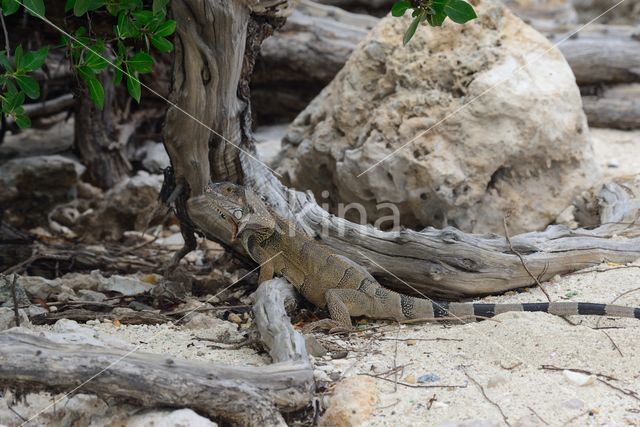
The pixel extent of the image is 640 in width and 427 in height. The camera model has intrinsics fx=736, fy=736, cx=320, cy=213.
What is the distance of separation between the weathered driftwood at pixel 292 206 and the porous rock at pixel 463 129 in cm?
110

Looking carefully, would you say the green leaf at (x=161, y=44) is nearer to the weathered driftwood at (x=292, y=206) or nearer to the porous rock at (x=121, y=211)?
the weathered driftwood at (x=292, y=206)

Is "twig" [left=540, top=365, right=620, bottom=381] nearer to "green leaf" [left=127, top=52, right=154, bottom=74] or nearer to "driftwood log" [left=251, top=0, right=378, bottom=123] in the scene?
"green leaf" [left=127, top=52, right=154, bottom=74]

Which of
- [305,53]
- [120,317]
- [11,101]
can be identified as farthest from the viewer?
[305,53]

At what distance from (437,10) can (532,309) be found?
1979 mm

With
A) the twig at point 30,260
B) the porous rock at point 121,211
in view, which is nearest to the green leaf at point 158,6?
the twig at point 30,260

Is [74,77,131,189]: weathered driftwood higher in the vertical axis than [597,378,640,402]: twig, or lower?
lower

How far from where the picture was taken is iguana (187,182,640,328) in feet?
15.9

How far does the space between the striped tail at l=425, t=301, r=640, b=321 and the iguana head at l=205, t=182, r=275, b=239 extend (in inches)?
51.8

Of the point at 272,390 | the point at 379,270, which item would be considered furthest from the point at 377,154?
the point at 272,390

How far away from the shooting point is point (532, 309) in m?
4.70

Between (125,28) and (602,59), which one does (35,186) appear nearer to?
(125,28)

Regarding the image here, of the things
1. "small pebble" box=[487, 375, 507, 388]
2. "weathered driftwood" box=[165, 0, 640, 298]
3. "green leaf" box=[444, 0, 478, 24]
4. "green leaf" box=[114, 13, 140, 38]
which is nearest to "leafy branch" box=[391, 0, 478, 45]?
"green leaf" box=[444, 0, 478, 24]

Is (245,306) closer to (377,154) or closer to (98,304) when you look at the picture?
(98,304)

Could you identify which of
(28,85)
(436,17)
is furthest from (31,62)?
(436,17)
